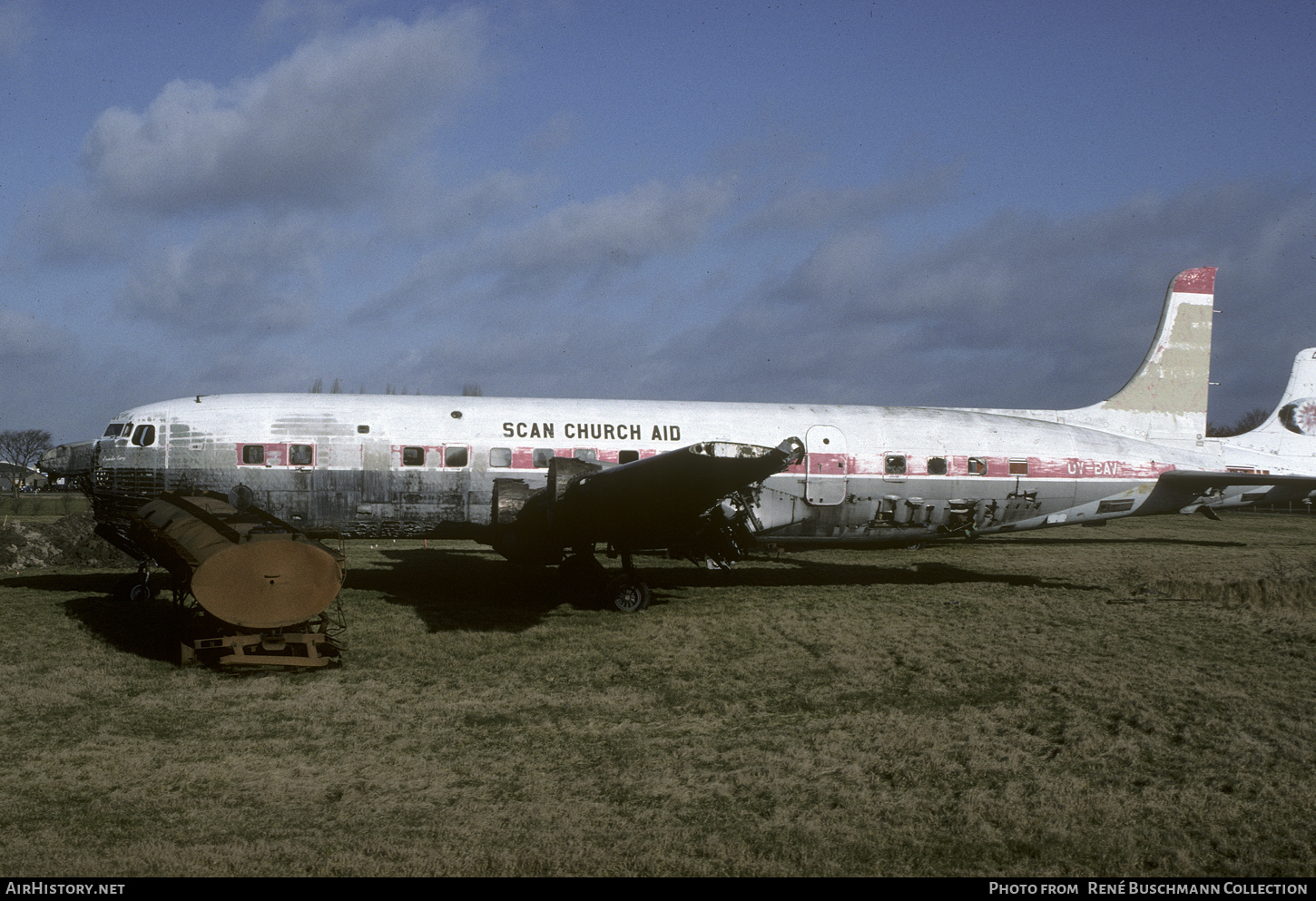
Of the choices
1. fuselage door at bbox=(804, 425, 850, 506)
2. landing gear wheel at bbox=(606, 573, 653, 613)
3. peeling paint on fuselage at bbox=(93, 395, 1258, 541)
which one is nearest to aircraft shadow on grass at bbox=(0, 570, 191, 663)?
peeling paint on fuselage at bbox=(93, 395, 1258, 541)

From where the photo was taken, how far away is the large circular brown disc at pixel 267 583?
11.3 meters

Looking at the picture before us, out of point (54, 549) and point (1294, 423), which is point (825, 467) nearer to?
point (1294, 423)

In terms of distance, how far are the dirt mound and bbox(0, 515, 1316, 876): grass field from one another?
550 cm

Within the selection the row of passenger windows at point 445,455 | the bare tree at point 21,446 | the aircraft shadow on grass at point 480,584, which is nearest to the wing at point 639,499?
the aircraft shadow on grass at point 480,584

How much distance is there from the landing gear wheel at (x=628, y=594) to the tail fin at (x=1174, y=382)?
12.4m

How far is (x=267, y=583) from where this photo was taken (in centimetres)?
1152

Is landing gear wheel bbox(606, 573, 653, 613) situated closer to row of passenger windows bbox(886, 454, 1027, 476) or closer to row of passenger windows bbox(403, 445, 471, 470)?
row of passenger windows bbox(403, 445, 471, 470)

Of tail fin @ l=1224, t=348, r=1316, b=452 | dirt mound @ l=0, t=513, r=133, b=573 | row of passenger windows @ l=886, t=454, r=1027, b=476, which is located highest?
tail fin @ l=1224, t=348, r=1316, b=452

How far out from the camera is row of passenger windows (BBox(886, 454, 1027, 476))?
1967 centimetres

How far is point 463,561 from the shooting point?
2444 cm

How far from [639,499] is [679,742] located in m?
6.15

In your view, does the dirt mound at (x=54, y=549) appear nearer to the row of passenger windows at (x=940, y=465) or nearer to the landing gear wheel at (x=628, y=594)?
the landing gear wheel at (x=628, y=594)

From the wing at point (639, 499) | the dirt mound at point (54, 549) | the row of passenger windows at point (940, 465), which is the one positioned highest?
the row of passenger windows at point (940, 465)

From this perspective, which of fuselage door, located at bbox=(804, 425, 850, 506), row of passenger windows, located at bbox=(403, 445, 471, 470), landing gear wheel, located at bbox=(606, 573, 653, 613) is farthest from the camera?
fuselage door, located at bbox=(804, 425, 850, 506)
